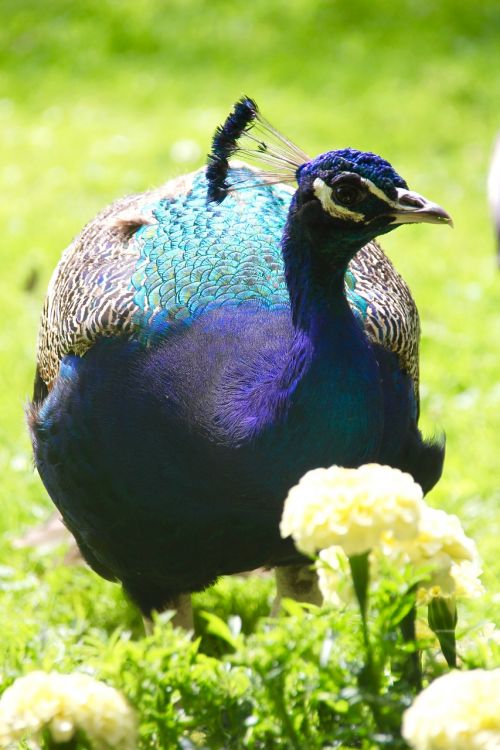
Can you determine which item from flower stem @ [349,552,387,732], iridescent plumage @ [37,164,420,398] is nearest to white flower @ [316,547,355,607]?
flower stem @ [349,552,387,732]

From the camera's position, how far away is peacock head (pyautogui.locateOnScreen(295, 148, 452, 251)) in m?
2.30

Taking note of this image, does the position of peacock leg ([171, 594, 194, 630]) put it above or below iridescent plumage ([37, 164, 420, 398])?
below

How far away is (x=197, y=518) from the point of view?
2467mm

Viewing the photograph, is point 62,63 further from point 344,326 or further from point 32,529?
point 344,326

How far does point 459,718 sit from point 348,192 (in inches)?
46.8

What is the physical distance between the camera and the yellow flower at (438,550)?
5.47 ft

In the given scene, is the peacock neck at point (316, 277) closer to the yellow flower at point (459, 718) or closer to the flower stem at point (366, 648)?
the flower stem at point (366, 648)

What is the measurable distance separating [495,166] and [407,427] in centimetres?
408

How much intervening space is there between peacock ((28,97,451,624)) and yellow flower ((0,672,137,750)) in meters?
0.79

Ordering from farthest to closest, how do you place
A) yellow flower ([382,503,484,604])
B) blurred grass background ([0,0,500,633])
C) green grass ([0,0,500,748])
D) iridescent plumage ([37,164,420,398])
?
blurred grass background ([0,0,500,633]), green grass ([0,0,500,748]), iridescent plumage ([37,164,420,398]), yellow flower ([382,503,484,604])

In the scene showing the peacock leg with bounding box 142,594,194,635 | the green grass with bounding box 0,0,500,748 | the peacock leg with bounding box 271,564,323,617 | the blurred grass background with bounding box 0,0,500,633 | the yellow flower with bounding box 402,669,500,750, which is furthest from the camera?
the blurred grass background with bounding box 0,0,500,633

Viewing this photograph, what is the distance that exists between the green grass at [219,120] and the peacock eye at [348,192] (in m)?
1.11

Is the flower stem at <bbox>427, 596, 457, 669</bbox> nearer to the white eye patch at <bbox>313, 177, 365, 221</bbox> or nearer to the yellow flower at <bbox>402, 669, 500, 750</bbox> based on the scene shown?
the yellow flower at <bbox>402, 669, 500, 750</bbox>

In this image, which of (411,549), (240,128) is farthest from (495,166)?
(411,549)
